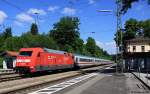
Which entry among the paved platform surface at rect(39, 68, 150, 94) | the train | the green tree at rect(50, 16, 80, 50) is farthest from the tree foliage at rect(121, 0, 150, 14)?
the green tree at rect(50, 16, 80, 50)

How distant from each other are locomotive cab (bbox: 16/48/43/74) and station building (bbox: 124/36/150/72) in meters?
14.9

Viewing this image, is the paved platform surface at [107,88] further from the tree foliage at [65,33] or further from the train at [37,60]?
the tree foliage at [65,33]

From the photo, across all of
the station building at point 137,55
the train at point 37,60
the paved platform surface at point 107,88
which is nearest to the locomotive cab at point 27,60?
the train at point 37,60

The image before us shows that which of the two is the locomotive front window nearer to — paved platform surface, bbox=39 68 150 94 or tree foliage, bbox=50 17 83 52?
paved platform surface, bbox=39 68 150 94

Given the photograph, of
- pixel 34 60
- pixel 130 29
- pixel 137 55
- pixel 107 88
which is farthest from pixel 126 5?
pixel 130 29

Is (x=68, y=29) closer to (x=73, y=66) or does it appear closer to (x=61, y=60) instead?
(x=73, y=66)

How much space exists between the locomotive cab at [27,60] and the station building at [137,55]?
14.9m

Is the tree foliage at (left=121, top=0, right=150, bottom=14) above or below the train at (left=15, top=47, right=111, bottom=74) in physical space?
above

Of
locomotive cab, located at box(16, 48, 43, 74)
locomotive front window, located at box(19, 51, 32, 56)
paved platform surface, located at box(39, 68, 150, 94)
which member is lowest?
paved platform surface, located at box(39, 68, 150, 94)

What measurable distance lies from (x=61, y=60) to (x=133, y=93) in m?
31.4

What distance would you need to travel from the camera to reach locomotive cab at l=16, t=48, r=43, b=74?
1555 inches

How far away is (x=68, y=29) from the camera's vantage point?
436 feet

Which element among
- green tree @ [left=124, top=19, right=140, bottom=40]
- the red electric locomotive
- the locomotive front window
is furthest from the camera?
green tree @ [left=124, top=19, right=140, bottom=40]

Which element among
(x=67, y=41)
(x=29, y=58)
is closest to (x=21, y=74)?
(x=29, y=58)
